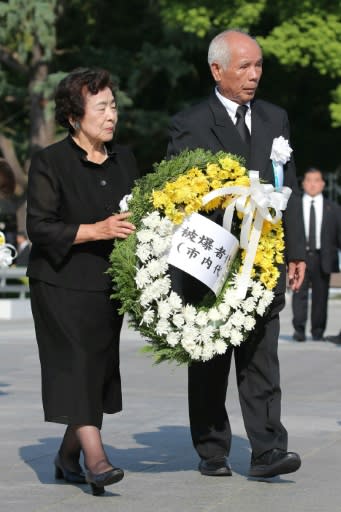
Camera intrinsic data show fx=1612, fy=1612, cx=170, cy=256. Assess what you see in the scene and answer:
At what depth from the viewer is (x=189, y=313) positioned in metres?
7.09

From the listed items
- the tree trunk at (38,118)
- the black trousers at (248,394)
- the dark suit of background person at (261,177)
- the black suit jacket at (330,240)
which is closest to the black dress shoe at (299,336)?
the black suit jacket at (330,240)

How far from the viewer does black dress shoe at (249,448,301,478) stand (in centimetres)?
734

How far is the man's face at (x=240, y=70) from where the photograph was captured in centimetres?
748

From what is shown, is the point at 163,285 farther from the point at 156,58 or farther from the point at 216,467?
the point at 156,58

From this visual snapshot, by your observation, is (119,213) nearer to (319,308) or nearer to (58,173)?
(58,173)

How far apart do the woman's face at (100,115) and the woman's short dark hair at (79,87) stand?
22 millimetres

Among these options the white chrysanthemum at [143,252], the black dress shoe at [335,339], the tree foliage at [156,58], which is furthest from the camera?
the tree foliage at [156,58]

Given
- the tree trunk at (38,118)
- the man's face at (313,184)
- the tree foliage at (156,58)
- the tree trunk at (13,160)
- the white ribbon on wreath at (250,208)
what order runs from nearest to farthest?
the white ribbon on wreath at (250,208)
the man's face at (313,184)
the tree foliage at (156,58)
the tree trunk at (38,118)
the tree trunk at (13,160)

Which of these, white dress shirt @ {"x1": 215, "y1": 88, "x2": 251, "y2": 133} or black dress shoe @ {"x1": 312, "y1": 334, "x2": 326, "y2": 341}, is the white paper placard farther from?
black dress shoe @ {"x1": 312, "y1": 334, "x2": 326, "y2": 341}

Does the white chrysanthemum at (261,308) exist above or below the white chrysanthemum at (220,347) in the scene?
above

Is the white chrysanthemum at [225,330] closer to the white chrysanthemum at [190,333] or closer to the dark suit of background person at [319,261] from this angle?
the white chrysanthemum at [190,333]

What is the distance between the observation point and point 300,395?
11.8m

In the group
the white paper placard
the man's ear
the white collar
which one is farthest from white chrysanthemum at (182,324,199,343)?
the man's ear

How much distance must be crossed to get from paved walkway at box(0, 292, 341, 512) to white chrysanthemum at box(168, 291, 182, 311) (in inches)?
32.6
